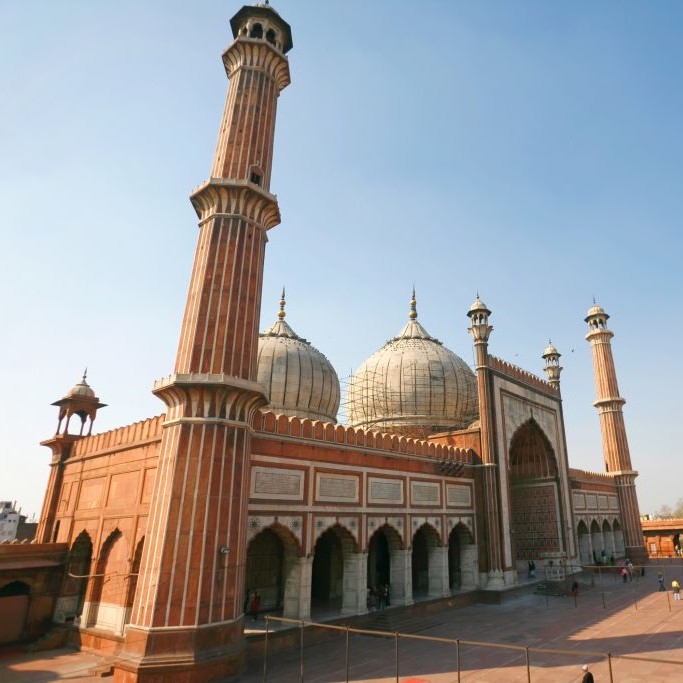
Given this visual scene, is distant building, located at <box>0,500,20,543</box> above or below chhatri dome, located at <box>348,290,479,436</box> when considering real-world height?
below

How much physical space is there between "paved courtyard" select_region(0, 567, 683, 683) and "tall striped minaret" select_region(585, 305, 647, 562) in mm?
16216

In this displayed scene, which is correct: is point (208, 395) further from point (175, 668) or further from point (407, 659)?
point (407, 659)

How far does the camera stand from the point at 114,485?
1567 centimetres

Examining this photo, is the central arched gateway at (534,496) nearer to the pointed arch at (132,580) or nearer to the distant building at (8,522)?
the pointed arch at (132,580)

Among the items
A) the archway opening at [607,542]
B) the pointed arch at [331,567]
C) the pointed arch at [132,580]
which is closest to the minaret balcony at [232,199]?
the pointed arch at [132,580]

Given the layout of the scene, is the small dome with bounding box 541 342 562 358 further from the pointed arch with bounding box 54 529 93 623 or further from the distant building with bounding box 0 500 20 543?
the distant building with bounding box 0 500 20 543

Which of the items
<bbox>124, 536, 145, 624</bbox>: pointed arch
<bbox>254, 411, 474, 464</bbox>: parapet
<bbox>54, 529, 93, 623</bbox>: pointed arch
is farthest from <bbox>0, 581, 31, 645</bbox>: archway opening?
<bbox>254, 411, 474, 464</bbox>: parapet

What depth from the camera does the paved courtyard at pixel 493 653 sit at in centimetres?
1062

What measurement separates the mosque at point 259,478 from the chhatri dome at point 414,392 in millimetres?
119

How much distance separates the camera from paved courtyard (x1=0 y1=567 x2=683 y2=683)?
10617 mm

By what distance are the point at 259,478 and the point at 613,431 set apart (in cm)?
2886

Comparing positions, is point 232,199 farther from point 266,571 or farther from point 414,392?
point 414,392

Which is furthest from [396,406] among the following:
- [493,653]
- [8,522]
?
[8,522]

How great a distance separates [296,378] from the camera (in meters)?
23.2
